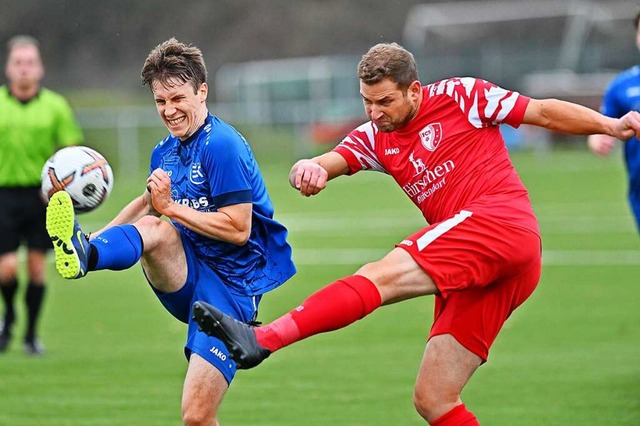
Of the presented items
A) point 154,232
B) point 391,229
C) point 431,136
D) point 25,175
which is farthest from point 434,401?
point 391,229

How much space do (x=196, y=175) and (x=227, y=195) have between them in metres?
0.21

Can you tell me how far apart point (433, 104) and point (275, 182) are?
24117mm

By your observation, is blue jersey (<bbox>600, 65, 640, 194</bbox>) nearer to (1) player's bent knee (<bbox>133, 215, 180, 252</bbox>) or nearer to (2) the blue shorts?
(2) the blue shorts

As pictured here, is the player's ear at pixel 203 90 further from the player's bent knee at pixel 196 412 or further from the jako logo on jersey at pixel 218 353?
the player's bent knee at pixel 196 412

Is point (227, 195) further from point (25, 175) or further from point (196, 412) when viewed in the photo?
point (25, 175)

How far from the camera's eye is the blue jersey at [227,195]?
589 centimetres

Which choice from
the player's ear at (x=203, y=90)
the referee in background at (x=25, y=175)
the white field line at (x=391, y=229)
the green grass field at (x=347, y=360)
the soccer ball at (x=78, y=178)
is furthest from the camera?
the white field line at (x=391, y=229)

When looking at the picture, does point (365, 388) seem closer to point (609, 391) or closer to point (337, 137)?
point (609, 391)

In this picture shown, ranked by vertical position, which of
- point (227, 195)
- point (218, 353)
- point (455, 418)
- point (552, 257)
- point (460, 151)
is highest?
point (460, 151)

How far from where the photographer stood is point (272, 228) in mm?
6277

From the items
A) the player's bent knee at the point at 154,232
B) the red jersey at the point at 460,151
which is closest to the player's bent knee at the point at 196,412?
the player's bent knee at the point at 154,232

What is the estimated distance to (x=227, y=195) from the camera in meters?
5.88

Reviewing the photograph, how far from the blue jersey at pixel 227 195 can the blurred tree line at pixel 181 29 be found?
34.8 meters

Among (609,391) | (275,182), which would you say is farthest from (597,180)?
(609,391)
